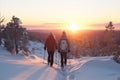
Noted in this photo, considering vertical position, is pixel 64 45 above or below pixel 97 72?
above

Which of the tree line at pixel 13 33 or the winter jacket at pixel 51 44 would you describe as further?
the tree line at pixel 13 33

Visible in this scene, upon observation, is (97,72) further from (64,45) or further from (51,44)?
(51,44)

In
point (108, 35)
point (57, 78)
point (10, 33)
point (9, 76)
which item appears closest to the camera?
Answer: point (9, 76)

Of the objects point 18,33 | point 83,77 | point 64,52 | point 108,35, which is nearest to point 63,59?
point 64,52

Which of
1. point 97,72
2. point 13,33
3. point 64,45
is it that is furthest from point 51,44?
point 13,33

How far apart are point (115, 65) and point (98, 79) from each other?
4.60 meters

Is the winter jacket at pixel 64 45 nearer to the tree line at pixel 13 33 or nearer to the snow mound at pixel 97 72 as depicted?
the snow mound at pixel 97 72

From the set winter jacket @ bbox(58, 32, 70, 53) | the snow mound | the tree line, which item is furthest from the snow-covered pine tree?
the snow mound

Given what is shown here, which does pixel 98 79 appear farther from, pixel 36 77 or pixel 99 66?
pixel 99 66

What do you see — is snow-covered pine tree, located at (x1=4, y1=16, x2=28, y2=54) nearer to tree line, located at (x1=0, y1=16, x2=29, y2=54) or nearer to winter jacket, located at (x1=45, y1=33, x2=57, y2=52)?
tree line, located at (x1=0, y1=16, x2=29, y2=54)

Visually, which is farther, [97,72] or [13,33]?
[13,33]

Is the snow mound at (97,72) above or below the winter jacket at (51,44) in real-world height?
below

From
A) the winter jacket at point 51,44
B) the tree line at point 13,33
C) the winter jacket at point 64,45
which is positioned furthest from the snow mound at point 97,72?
the tree line at point 13,33

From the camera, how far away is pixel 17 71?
12758 millimetres
